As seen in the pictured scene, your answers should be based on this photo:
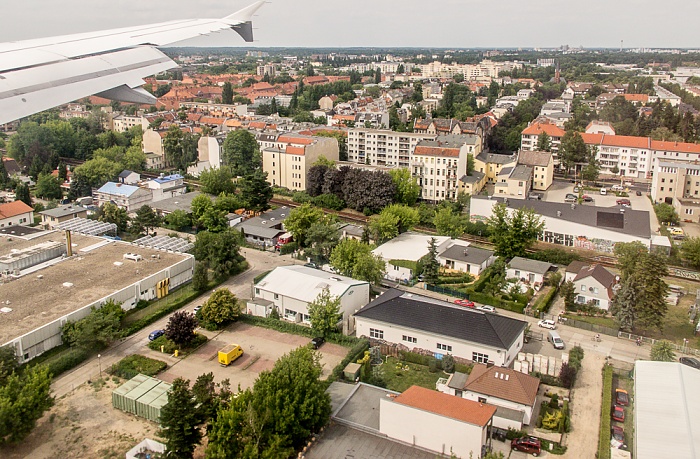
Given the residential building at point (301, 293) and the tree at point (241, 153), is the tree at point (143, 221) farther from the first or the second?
the tree at point (241, 153)

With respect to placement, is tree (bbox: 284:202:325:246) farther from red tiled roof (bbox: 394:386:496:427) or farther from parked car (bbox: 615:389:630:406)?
parked car (bbox: 615:389:630:406)

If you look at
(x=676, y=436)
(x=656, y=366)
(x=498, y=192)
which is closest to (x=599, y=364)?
(x=656, y=366)

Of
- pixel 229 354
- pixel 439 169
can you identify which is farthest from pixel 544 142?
pixel 229 354

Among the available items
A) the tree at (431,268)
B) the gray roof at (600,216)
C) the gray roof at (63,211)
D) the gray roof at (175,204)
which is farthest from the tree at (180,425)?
the gray roof at (63,211)

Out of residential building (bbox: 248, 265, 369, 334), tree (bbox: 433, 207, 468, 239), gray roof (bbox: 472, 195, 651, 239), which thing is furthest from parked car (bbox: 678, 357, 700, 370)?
tree (bbox: 433, 207, 468, 239)

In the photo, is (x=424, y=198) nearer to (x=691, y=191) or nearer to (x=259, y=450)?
(x=691, y=191)

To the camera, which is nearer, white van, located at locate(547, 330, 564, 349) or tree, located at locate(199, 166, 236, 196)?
white van, located at locate(547, 330, 564, 349)

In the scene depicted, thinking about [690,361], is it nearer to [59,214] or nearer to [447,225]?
[447,225]
